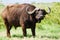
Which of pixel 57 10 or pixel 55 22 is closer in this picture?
pixel 55 22

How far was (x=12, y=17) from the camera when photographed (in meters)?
15.8

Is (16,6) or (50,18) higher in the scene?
(16,6)

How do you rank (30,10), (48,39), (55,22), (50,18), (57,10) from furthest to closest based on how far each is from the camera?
(57,10), (50,18), (55,22), (30,10), (48,39)

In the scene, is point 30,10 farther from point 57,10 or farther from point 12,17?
point 57,10

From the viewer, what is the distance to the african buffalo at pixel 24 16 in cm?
1505

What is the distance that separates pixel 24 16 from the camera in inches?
601

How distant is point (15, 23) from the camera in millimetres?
15680

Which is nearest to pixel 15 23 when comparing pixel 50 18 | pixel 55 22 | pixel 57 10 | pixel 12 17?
pixel 12 17

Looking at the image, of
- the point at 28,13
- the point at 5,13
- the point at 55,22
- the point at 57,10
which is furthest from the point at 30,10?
the point at 57,10

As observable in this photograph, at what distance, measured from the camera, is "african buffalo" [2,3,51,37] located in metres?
15.1

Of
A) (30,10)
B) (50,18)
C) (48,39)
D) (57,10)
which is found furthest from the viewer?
(57,10)

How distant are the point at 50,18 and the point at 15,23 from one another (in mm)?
11019

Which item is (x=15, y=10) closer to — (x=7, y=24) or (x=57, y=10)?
(x=7, y=24)

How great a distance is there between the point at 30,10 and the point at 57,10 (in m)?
14.2
